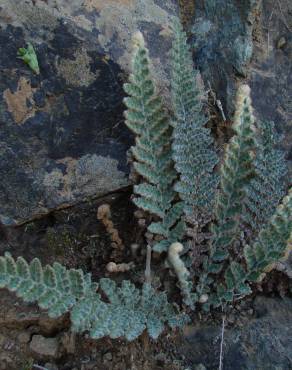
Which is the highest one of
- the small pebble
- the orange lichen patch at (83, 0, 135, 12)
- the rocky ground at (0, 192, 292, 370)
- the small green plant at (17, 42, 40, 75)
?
the orange lichen patch at (83, 0, 135, 12)

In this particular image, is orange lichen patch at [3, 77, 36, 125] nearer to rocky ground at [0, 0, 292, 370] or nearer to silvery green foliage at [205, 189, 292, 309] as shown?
rocky ground at [0, 0, 292, 370]

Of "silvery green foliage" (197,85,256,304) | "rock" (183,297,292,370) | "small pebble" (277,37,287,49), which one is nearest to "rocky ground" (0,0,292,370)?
"rock" (183,297,292,370)

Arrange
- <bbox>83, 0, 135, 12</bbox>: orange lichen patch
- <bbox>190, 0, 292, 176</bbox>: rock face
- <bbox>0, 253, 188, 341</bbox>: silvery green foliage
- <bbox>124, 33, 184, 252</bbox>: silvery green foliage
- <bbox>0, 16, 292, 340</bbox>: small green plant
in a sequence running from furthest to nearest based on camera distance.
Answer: <bbox>190, 0, 292, 176</bbox>: rock face, <bbox>83, 0, 135, 12</bbox>: orange lichen patch, <bbox>124, 33, 184, 252</bbox>: silvery green foliage, <bbox>0, 16, 292, 340</bbox>: small green plant, <bbox>0, 253, 188, 341</bbox>: silvery green foliage

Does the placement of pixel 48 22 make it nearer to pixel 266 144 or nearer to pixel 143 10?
pixel 143 10

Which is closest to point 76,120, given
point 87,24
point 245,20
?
point 87,24

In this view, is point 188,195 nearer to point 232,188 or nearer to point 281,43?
point 232,188
